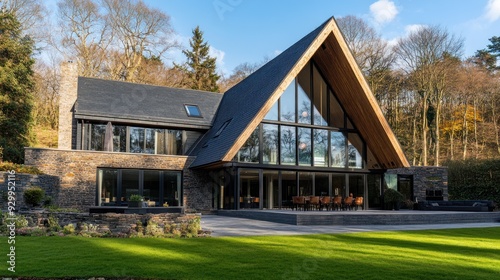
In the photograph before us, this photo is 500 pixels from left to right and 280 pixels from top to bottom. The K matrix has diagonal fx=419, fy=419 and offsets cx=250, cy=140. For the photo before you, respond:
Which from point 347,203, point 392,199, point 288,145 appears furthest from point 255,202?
point 392,199

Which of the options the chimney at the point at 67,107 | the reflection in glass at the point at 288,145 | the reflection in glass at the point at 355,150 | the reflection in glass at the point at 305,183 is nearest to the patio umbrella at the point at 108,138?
the chimney at the point at 67,107

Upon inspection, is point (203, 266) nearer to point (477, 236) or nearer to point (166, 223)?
point (166, 223)

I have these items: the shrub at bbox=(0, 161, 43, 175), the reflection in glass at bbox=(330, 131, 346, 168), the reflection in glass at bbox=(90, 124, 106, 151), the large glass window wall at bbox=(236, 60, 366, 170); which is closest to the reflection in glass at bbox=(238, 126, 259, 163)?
the large glass window wall at bbox=(236, 60, 366, 170)

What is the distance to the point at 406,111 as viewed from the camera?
3356cm

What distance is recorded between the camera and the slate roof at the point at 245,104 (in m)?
15.9

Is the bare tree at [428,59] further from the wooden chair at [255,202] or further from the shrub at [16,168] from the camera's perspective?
the shrub at [16,168]

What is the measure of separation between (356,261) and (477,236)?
216 inches

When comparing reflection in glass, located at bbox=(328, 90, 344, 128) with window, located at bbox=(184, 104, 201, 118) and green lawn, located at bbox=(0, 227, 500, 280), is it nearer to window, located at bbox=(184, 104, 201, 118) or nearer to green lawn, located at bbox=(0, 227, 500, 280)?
window, located at bbox=(184, 104, 201, 118)

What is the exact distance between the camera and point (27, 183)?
43.0ft

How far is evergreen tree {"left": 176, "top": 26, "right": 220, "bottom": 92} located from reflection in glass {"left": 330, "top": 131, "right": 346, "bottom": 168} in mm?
21187

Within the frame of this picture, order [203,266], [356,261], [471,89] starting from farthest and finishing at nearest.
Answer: [471,89] < [356,261] < [203,266]

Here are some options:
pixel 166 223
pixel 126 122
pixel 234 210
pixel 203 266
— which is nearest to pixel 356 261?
pixel 203 266

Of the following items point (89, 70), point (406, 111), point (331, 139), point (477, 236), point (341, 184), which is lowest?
point (477, 236)

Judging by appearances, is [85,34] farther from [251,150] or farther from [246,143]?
[251,150]
